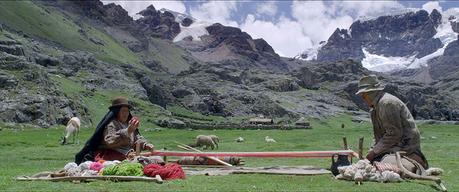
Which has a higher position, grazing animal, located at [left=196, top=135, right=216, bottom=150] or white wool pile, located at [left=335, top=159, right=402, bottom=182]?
grazing animal, located at [left=196, top=135, right=216, bottom=150]

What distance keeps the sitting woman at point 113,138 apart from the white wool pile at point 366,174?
26.8 feet

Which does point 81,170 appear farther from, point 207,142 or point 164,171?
point 207,142

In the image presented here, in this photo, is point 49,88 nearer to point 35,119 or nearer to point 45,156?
point 35,119

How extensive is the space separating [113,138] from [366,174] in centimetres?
969

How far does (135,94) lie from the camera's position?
185750 millimetres

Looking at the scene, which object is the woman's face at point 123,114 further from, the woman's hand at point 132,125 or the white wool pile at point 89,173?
the white wool pile at point 89,173

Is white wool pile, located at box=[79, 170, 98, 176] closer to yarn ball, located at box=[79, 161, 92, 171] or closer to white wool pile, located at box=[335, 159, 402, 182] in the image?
yarn ball, located at box=[79, 161, 92, 171]

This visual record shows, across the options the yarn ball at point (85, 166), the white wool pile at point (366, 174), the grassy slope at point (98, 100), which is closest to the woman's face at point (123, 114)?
the yarn ball at point (85, 166)

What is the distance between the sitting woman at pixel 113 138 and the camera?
69.7 feet

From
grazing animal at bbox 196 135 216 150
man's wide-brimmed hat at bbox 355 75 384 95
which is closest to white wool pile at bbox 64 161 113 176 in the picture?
man's wide-brimmed hat at bbox 355 75 384 95

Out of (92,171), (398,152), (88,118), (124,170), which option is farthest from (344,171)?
(88,118)

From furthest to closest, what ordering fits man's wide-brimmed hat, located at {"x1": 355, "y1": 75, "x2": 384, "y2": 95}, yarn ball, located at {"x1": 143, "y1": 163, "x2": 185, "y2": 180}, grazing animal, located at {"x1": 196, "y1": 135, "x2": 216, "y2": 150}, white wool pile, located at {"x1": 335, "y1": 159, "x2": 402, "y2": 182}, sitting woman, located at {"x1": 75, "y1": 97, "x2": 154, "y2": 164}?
grazing animal, located at {"x1": 196, "y1": 135, "x2": 216, "y2": 150}, sitting woman, located at {"x1": 75, "y1": 97, "x2": 154, "y2": 164}, man's wide-brimmed hat, located at {"x1": 355, "y1": 75, "x2": 384, "y2": 95}, yarn ball, located at {"x1": 143, "y1": 163, "x2": 185, "y2": 180}, white wool pile, located at {"x1": 335, "y1": 159, "x2": 402, "y2": 182}

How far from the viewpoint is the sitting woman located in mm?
21250

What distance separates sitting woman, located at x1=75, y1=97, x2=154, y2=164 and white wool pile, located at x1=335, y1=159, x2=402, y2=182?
8.17 m
